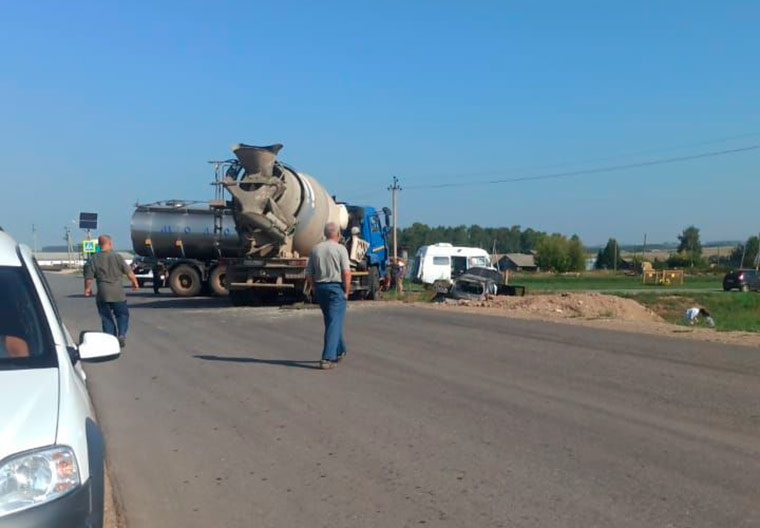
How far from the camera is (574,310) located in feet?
68.3

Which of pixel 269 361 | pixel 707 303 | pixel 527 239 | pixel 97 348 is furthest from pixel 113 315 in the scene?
pixel 527 239

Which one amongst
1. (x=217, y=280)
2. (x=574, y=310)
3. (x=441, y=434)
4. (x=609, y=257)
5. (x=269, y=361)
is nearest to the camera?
(x=441, y=434)

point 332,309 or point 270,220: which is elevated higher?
point 270,220

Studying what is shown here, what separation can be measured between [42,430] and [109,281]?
8.68 meters

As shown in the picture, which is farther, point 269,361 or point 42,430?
point 269,361

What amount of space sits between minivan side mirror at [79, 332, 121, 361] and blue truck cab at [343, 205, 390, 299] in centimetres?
1775

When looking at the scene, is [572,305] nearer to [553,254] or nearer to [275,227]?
[275,227]

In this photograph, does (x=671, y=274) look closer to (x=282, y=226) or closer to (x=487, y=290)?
(x=487, y=290)

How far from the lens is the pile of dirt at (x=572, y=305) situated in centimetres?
2048

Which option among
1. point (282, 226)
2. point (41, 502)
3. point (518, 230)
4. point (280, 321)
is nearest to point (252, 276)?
point (282, 226)

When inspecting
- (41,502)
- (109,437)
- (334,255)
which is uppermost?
(334,255)

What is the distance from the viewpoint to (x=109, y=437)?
710 cm

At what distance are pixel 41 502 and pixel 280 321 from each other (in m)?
13.4

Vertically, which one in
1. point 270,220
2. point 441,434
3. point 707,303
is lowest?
point 707,303
